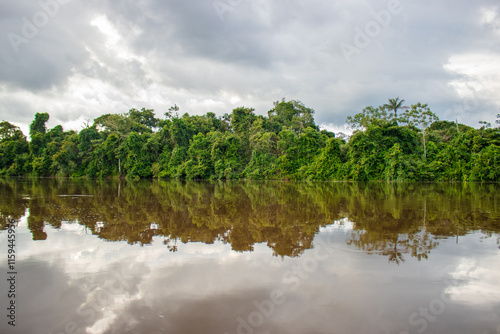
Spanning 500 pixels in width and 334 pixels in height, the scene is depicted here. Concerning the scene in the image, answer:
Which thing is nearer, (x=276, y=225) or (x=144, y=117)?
(x=276, y=225)

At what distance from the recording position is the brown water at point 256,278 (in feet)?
7.69

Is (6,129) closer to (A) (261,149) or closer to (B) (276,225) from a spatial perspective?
(A) (261,149)

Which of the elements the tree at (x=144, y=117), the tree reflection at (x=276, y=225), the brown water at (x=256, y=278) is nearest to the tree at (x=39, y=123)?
the tree at (x=144, y=117)

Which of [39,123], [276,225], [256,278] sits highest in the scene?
[39,123]

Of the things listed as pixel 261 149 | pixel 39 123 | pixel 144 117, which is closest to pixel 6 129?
pixel 39 123

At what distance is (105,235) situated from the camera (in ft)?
16.9

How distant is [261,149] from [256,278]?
103ft

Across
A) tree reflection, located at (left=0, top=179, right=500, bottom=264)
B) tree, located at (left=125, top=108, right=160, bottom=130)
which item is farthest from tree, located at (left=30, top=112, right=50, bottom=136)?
tree reflection, located at (left=0, top=179, right=500, bottom=264)

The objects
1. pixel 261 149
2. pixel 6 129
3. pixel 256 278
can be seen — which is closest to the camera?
pixel 256 278

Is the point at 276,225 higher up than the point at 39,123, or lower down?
lower down

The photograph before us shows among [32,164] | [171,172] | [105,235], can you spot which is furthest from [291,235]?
[32,164]

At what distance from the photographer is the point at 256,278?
3174 millimetres

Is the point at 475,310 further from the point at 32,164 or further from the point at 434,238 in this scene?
the point at 32,164

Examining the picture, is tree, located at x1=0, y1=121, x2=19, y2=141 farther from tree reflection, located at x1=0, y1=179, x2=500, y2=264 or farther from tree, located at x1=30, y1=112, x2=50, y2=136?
tree reflection, located at x1=0, y1=179, x2=500, y2=264
